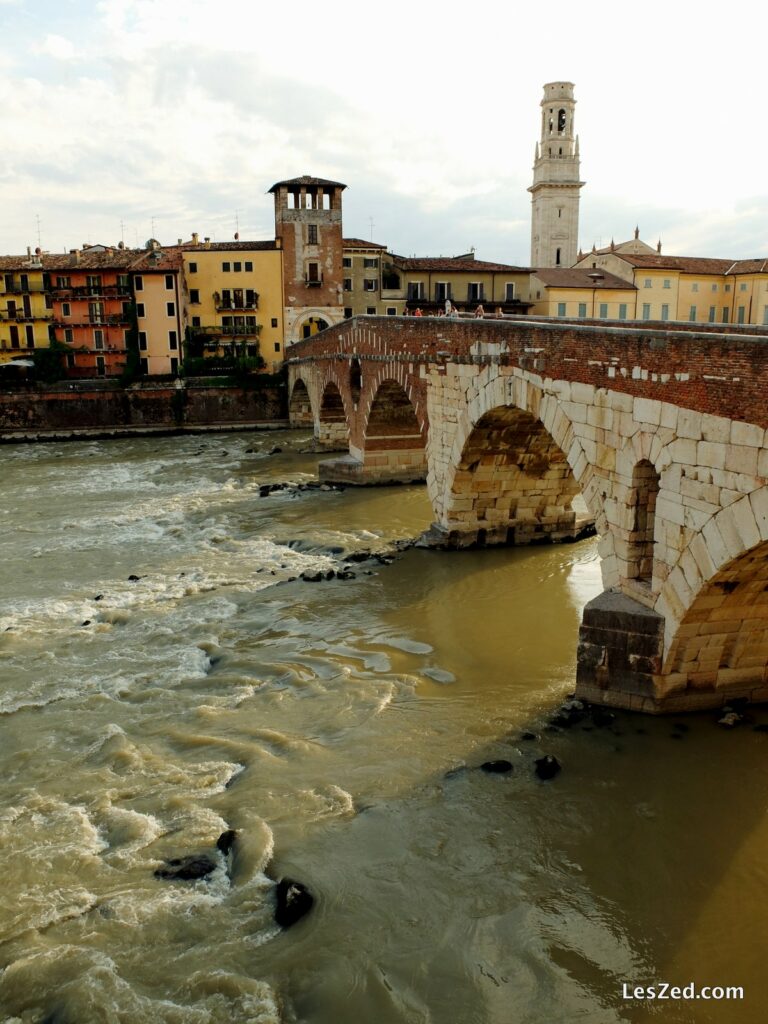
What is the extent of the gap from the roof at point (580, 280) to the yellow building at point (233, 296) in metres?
14.5

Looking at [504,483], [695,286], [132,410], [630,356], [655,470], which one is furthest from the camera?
[695,286]

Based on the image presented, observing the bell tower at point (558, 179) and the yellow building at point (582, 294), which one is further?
the bell tower at point (558, 179)

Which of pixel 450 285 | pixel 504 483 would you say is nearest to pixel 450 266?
pixel 450 285

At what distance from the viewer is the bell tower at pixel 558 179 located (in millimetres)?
58656

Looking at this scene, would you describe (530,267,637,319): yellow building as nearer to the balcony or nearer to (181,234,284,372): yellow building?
(181,234,284,372): yellow building

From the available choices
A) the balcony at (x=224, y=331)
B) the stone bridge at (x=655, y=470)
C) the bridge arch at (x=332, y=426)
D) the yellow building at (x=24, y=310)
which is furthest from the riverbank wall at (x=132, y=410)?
the stone bridge at (x=655, y=470)

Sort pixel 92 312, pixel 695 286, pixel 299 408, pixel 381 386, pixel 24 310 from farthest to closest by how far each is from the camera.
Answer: pixel 695 286 → pixel 92 312 → pixel 24 310 → pixel 299 408 → pixel 381 386

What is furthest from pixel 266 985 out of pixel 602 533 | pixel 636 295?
pixel 636 295

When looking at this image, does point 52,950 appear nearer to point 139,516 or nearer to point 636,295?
point 139,516

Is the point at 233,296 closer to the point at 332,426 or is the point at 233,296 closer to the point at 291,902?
the point at 332,426

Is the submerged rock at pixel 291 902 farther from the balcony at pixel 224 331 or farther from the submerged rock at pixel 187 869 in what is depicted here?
the balcony at pixel 224 331

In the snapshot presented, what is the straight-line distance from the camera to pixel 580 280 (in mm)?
47625

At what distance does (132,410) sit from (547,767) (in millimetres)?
33926

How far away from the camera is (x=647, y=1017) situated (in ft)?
18.7
